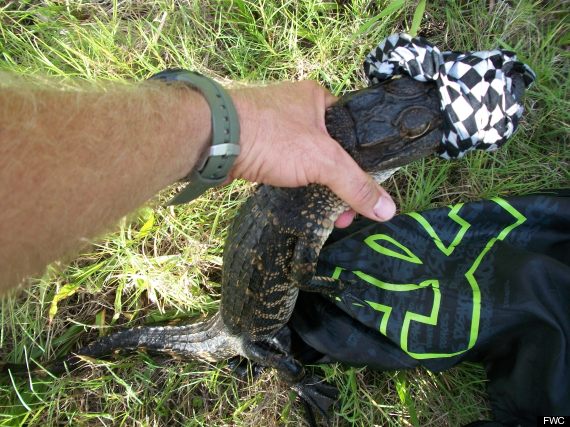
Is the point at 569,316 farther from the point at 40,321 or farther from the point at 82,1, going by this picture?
the point at 82,1

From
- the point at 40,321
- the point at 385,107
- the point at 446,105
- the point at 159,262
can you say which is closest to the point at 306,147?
the point at 385,107

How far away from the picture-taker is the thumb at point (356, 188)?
2.02 metres

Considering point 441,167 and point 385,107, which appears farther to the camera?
point 441,167

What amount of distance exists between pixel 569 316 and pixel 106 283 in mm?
2889

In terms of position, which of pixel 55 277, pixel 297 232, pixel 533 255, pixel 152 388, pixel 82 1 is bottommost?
pixel 152 388

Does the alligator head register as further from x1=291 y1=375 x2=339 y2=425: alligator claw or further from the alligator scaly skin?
x1=291 y1=375 x2=339 y2=425: alligator claw

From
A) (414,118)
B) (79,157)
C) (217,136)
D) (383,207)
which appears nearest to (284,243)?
(383,207)

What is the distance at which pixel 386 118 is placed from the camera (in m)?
2.18

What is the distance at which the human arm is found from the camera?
156 centimetres

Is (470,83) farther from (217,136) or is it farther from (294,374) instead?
(294,374)

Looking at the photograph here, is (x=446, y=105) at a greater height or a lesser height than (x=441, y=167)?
greater

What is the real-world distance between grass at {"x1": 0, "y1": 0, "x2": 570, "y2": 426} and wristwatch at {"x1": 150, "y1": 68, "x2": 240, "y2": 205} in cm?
118

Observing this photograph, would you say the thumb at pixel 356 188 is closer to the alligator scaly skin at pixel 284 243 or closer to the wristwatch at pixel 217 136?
the alligator scaly skin at pixel 284 243

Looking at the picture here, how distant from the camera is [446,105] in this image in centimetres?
211
